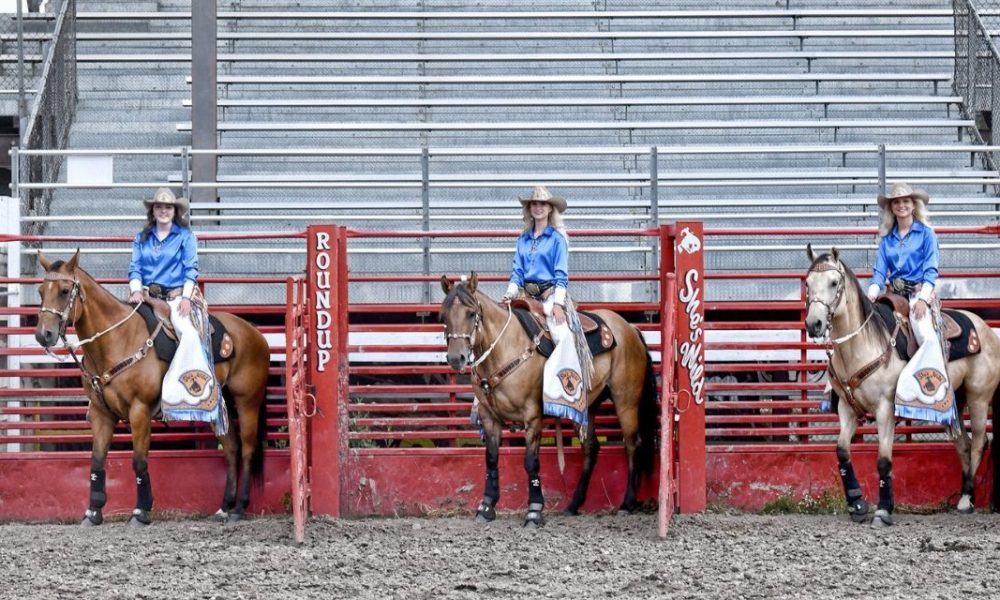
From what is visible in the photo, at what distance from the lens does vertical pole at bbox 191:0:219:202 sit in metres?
13.7

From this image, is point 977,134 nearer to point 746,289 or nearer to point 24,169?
point 746,289

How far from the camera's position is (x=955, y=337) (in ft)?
31.3

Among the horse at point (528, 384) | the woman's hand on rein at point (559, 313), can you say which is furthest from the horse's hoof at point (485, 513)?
the woman's hand on rein at point (559, 313)

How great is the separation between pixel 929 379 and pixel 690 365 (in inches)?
56.9

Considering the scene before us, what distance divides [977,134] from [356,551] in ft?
31.0

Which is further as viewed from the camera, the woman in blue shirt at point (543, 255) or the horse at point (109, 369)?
the woman in blue shirt at point (543, 255)

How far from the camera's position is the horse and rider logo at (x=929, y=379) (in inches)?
366

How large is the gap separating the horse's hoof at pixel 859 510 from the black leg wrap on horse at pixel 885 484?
0.09m

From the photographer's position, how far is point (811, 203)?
1351cm

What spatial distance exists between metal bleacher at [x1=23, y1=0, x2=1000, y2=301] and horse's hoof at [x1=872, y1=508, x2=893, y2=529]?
158 inches

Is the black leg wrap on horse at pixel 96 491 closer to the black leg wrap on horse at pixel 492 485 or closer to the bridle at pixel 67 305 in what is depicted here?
the bridle at pixel 67 305

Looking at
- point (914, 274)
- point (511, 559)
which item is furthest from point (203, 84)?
point (511, 559)

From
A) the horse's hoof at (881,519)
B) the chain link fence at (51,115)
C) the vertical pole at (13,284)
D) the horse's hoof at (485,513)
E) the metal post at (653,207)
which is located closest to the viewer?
the horse's hoof at (881,519)

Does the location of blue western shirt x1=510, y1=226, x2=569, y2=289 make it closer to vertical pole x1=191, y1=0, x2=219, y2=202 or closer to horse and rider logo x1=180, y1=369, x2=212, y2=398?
horse and rider logo x1=180, y1=369, x2=212, y2=398
